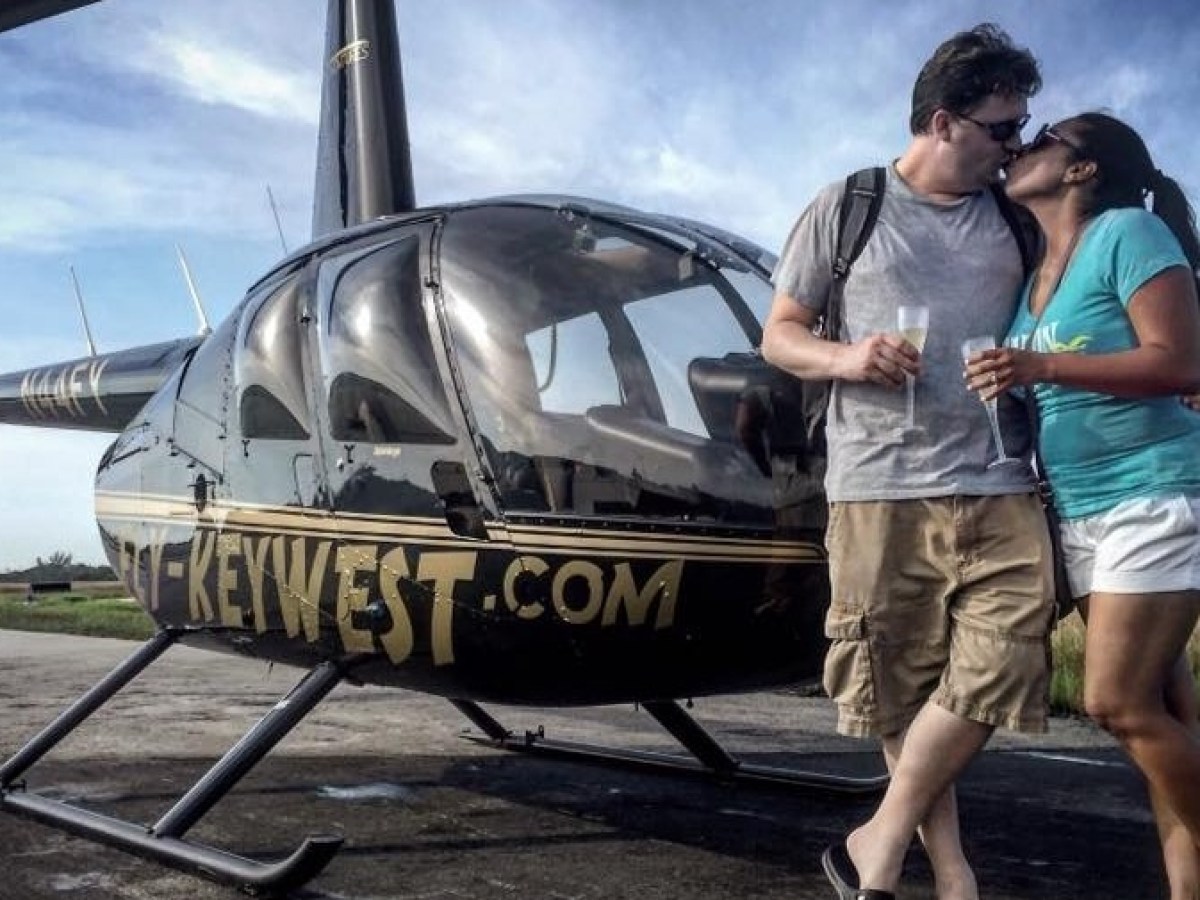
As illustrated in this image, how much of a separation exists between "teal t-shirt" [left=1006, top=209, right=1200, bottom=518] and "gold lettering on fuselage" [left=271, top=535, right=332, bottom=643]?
222 cm

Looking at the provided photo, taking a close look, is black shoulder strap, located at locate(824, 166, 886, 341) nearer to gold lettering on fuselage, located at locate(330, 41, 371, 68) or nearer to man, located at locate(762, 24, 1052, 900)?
man, located at locate(762, 24, 1052, 900)

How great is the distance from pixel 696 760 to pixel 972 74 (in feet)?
11.8

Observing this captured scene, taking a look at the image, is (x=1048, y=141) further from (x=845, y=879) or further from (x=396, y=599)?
(x=396, y=599)

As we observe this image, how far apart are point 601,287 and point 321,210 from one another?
3889 millimetres

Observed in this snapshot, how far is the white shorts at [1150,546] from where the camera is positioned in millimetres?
2664

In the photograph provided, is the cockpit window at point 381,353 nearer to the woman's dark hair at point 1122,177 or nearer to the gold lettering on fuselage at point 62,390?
the woman's dark hair at point 1122,177

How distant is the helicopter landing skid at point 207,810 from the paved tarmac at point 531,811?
0.06 meters

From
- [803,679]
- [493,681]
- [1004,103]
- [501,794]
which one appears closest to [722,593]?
[803,679]

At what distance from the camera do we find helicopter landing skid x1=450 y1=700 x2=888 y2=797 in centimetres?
520

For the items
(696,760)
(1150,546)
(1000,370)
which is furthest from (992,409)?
(696,760)

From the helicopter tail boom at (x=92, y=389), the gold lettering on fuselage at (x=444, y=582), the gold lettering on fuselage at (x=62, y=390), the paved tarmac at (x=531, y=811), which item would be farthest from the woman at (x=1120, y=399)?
the gold lettering on fuselage at (x=62, y=390)

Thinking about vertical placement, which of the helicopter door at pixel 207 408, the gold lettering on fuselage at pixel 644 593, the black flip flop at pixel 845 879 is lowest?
the black flip flop at pixel 845 879

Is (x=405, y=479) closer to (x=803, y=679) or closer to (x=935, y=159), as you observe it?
(x=803, y=679)

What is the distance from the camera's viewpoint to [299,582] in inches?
167
